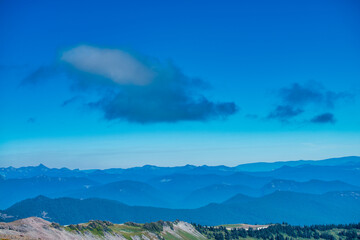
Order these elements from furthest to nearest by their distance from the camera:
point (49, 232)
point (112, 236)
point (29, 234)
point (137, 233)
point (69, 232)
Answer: point (137, 233), point (112, 236), point (69, 232), point (49, 232), point (29, 234)

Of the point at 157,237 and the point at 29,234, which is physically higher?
the point at 29,234

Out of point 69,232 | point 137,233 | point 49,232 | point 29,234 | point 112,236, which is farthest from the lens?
point 137,233

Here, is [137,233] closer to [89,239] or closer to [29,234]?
[89,239]

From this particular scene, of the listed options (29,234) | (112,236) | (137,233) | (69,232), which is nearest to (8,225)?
(29,234)

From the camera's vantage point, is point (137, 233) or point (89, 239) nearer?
point (89, 239)

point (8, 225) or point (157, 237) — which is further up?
point (8, 225)

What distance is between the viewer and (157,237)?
198 m

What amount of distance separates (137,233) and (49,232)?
5683 centimetres

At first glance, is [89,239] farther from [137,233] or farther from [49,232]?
[137,233]

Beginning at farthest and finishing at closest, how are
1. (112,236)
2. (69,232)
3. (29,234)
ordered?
(112,236)
(69,232)
(29,234)

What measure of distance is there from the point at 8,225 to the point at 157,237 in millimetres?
83442

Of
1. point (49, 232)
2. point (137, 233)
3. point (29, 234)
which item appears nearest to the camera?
point (29, 234)

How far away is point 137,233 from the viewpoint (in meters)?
194

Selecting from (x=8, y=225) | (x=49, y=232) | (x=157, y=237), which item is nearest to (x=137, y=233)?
(x=157, y=237)
